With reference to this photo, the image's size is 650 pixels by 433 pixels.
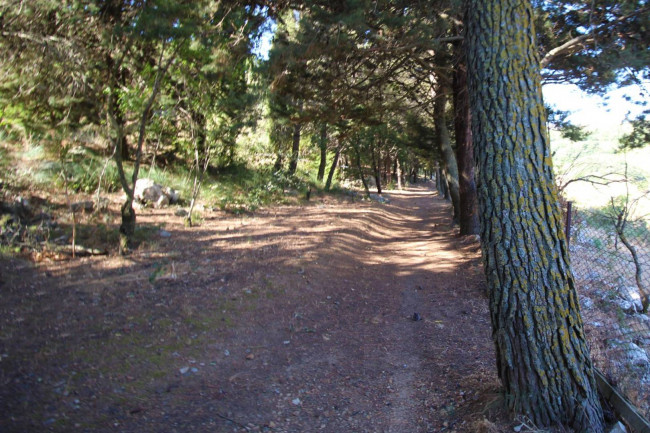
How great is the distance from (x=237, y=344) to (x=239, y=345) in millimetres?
31

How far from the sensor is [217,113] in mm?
10961

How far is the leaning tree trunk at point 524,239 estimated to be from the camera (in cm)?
340

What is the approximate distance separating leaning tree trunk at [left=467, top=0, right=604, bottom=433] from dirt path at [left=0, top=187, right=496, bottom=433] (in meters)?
0.78

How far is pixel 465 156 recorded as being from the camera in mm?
12125

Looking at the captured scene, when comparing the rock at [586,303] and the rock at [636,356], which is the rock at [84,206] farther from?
the rock at [636,356]

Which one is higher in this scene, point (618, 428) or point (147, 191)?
point (147, 191)

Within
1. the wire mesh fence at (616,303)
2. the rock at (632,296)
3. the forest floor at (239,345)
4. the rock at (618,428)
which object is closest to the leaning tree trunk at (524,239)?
the rock at (618,428)

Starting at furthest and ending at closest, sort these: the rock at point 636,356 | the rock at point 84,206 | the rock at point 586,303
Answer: the rock at point 84,206 → the rock at point 586,303 → the rock at point 636,356

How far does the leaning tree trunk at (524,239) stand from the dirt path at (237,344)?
0.78 metres

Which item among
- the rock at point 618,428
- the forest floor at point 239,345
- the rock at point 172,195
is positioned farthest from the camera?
the rock at point 172,195

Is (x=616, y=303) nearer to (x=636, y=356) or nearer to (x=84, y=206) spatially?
(x=636, y=356)

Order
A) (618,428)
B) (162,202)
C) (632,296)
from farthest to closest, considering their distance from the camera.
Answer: (162,202), (632,296), (618,428)

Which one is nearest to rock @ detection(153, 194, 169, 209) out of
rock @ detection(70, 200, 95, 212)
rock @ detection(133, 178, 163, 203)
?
Result: rock @ detection(133, 178, 163, 203)

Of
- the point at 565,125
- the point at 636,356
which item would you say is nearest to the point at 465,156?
the point at 565,125
